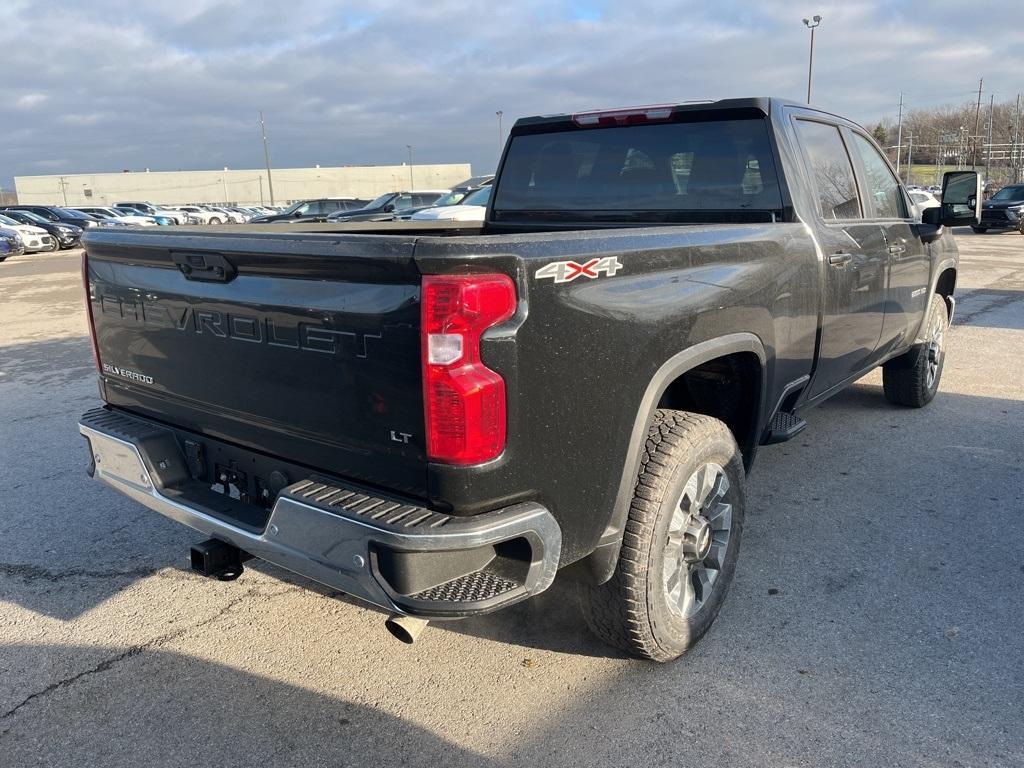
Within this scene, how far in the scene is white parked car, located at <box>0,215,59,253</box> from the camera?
24641 mm

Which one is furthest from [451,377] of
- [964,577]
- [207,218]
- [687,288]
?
[207,218]

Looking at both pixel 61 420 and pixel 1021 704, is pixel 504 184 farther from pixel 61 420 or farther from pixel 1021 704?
pixel 61 420

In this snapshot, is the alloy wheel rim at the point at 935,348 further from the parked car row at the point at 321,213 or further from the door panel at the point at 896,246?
the parked car row at the point at 321,213

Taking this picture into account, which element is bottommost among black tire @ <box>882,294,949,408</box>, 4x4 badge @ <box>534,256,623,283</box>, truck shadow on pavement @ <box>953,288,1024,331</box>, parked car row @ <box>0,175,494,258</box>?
truck shadow on pavement @ <box>953,288,1024,331</box>

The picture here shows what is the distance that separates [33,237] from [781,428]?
2684 cm

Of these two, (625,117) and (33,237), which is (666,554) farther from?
(33,237)

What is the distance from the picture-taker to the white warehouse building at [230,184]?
273 feet

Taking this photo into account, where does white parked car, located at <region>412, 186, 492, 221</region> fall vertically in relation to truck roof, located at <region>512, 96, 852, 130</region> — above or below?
below

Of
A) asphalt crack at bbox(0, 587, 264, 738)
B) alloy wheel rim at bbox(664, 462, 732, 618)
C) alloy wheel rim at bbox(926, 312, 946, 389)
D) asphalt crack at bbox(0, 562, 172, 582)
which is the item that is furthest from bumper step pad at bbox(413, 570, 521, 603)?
alloy wheel rim at bbox(926, 312, 946, 389)

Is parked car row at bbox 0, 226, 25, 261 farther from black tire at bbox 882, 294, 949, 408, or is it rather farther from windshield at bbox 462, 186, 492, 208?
black tire at bbox 882, 294, 949, 408

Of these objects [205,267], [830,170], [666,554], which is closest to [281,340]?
[205,267]

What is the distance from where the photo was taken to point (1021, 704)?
2686 mm

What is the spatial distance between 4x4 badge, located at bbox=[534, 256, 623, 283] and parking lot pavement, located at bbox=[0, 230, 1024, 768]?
4.81 ft

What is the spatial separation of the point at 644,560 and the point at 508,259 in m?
1.16
